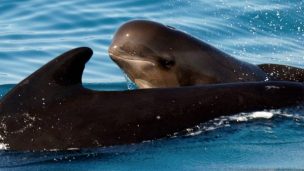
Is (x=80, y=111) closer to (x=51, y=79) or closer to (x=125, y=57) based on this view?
(x=51, y=79)

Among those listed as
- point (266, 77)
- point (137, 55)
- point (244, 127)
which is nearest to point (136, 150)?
point (244, 127)

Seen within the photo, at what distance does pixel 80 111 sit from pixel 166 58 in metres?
2.41

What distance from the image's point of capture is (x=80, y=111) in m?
7.73

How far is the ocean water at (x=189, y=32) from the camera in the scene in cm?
758

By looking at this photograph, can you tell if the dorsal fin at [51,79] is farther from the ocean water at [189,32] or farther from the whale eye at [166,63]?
the whale eye at [166,63]

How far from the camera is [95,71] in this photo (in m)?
14.0

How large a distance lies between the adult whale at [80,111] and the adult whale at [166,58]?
67.6 inches

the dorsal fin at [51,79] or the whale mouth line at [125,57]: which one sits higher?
the dorsal fin at [51,79]

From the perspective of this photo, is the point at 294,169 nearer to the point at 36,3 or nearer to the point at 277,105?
the point at 277,105

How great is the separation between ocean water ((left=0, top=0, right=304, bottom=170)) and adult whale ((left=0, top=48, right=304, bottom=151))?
0.11 m

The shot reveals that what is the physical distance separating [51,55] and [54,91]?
24.6ft

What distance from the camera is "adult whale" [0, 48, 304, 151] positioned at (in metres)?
7.59

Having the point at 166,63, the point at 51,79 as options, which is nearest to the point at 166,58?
the point at 166,63

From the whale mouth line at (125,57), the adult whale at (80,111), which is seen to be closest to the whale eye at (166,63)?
the whale mouth line at (125,57)
